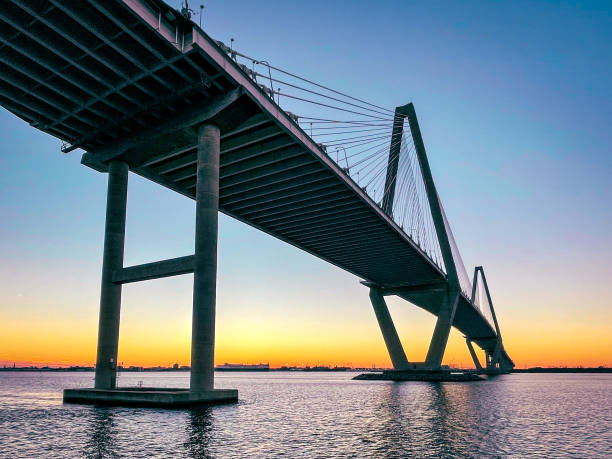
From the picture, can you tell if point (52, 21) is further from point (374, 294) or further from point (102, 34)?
point (374, 294)

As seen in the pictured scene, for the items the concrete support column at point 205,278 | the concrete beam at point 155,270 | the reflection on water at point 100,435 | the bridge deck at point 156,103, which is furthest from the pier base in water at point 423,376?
the reflection on water at point 100,435

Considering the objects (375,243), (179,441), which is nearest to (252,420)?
(179,441)

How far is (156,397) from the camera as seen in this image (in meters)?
25.6

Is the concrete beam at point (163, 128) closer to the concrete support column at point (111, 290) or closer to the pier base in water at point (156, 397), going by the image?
the concrete support column at point (111, 290)

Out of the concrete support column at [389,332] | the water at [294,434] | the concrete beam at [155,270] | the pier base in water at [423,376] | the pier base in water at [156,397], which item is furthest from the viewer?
the concrete support column at [389,332]

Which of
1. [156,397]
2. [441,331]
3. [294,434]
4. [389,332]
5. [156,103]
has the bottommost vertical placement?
[294,434]

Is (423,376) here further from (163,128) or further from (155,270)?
(163,128)

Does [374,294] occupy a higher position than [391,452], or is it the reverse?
[374,294]

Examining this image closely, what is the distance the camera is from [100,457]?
14.1 meters

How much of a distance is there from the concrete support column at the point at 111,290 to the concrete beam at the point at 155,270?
2.38ft

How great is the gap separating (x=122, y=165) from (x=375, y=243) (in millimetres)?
30988

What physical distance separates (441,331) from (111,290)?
5011 centimetres

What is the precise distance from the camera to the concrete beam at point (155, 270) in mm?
28359

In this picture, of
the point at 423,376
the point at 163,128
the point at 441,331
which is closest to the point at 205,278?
the point at 163,128
